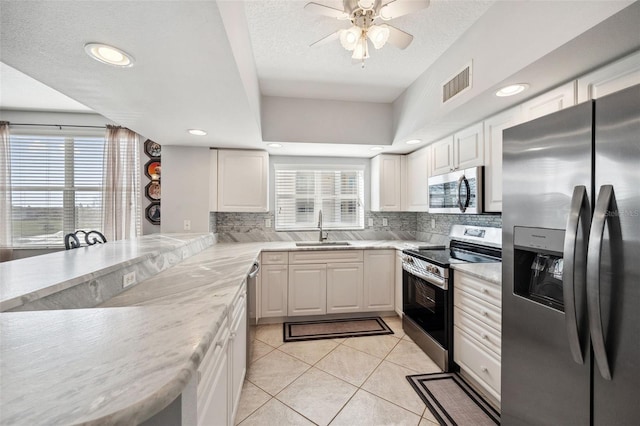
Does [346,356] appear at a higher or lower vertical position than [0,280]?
lower

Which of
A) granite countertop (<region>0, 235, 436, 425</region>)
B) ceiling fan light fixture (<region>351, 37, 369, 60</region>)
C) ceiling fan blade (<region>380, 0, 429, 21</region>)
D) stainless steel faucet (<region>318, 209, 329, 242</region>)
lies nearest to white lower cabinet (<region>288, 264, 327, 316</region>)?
stainless steel faucet (<region>318, 209, 329, 242</region>)

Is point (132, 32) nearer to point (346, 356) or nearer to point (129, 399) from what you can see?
point (129, 399)

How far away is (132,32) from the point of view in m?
1.12

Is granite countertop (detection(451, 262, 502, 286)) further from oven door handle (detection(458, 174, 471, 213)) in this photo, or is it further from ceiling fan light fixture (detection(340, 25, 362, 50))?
ceiling fan light fixture (detection(340, 25, 362, 50))

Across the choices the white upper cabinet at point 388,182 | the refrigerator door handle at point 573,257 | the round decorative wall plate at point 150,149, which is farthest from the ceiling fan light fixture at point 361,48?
the round decorative wall plate at point 150,149

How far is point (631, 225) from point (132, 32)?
204 centimetres

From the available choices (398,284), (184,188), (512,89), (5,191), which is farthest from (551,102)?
(5,191)

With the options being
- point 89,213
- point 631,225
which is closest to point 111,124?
point 89,213

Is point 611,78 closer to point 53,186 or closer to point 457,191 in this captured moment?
point 457,191

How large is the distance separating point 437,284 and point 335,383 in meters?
1.13

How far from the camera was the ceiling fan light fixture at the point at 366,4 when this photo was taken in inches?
54.5

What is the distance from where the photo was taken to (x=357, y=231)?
12.5ft

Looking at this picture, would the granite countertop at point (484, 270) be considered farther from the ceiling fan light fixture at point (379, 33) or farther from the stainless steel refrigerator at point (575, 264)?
the ceiling fan light fixture at point (379, 33)

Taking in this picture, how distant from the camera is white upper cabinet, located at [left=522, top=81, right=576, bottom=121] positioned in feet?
4.88
